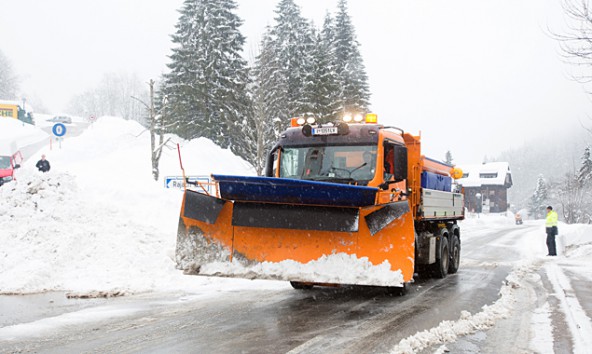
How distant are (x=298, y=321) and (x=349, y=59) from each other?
41.1 m

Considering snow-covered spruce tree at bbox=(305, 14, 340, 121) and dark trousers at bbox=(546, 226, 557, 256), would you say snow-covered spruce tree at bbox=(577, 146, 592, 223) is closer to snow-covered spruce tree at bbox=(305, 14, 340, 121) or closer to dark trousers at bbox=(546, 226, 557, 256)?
snow-covered spruce tree at bbox=(305, 14, 340, 121)

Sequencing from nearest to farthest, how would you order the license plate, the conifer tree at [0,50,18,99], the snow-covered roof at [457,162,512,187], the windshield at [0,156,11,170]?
the license plate < the windshield at [0,156,11,170] < the snow-covered roof at [457,162,512,187] < the conifer tree at [0,50,18,99]

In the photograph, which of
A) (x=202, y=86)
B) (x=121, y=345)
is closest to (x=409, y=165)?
(x=121, y=345)

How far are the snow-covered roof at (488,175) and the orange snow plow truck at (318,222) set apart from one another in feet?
256

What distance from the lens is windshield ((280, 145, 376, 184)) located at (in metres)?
7.98

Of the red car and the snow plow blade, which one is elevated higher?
the red car

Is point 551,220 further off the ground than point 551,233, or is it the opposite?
point 551,220

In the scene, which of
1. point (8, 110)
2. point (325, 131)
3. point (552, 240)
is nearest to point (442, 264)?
point (325, 131)

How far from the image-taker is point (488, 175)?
86000 millimetres

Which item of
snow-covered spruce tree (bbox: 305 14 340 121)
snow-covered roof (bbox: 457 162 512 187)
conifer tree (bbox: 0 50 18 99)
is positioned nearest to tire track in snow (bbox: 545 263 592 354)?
snow-covered spruce tree (bbox: 305 14 340 121)

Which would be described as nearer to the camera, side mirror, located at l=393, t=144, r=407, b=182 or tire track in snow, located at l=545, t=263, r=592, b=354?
tire track in snow, located at l=545, t=263, r=592, b=354

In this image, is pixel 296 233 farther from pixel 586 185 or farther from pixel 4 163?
pixel 586 185

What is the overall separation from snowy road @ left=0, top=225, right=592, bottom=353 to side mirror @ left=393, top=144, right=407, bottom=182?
1.82 meters

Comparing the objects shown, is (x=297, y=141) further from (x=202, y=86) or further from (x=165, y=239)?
(x=202, y=86)
